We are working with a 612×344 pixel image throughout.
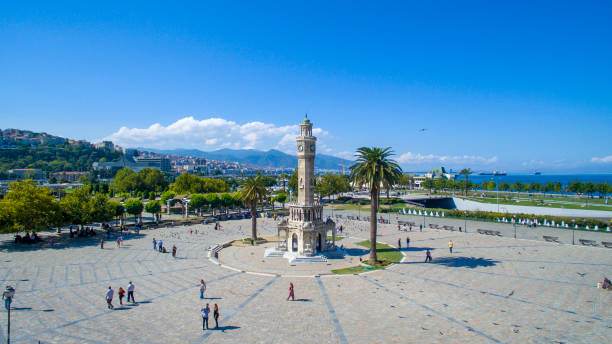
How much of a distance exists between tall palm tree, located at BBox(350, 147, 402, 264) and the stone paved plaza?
15.0 ft

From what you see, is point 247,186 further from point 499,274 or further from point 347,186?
point 347,186

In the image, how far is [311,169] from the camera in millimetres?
34188

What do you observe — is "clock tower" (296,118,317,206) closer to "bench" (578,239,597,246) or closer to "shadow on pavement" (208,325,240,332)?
"shadow on pavement" (208,325,240,332)

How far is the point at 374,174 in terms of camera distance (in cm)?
3005

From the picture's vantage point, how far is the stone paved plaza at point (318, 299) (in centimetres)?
1599

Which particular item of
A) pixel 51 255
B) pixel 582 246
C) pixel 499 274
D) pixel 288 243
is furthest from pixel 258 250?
pixel 582 246

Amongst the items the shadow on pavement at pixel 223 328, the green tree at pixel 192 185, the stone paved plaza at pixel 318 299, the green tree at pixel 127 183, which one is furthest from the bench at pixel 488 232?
the green tree at pixel 127 183

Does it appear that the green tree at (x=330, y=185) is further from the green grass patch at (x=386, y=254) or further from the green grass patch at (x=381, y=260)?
the green grass patch at (x=381, y=260)

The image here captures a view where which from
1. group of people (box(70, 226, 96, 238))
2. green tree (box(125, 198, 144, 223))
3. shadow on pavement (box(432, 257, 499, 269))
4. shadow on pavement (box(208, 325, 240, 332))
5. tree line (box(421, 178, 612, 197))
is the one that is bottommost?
shadow on pavement (box(208, 325, 240, 332))

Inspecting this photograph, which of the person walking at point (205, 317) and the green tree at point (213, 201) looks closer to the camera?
the person walking at point (205, 317)

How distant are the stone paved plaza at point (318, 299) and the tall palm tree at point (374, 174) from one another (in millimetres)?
4572

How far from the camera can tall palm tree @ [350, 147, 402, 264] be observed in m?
30.2

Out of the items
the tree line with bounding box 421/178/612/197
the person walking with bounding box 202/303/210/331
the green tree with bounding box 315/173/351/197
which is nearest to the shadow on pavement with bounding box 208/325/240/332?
the person walking with bounding box 202/303/210/331

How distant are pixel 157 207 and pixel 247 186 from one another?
21422 mm
